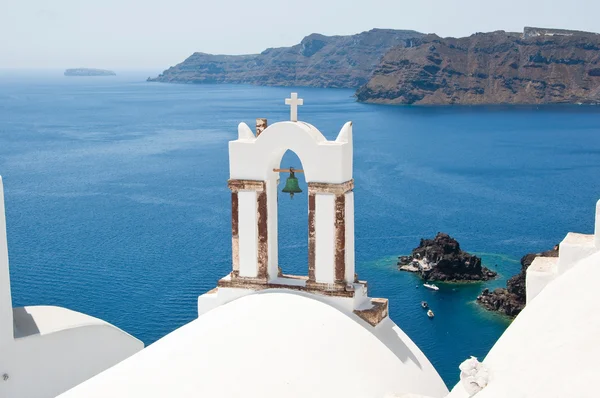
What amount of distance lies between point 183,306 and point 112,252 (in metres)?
8.31

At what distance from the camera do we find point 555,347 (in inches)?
201

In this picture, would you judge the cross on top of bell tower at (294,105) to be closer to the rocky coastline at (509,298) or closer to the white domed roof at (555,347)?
the white domed roof at (555,347)

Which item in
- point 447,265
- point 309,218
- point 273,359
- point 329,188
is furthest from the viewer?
point 447,265

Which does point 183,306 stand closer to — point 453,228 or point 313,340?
point 453,228

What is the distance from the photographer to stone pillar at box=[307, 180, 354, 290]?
26.8 ft

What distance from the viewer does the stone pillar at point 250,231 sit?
8.42 meters

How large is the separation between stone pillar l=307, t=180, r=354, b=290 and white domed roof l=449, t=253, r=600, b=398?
2236 mm

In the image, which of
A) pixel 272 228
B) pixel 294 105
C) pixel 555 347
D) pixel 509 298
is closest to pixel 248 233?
pixel 272 228

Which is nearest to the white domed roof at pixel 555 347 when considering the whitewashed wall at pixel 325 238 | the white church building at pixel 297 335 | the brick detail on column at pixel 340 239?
the white church building at pixel 297 335

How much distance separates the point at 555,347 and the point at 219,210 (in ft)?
137

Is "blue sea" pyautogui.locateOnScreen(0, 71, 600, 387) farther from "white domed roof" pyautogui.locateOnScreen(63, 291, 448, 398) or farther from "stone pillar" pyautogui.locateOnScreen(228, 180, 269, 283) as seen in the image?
"white domed roof" pyautogui.locateOnScreen(63, 291, 448, 398)

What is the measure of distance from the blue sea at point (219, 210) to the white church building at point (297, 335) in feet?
59.8

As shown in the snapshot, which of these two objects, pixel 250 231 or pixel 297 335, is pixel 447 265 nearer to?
pixel 250 231

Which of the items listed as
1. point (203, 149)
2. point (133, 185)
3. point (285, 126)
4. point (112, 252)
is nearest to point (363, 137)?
point (203, 149)
